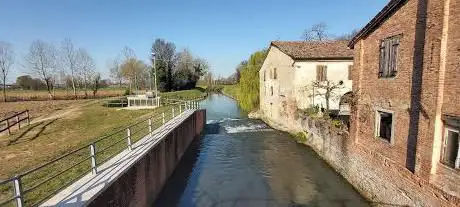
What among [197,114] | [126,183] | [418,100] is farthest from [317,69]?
[126,183]

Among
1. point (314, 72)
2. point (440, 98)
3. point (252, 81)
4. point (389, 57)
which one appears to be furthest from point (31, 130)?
point (252, 81)

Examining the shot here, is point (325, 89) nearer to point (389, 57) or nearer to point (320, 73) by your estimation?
point (320, 73)

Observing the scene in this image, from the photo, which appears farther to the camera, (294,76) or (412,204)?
(294,76)

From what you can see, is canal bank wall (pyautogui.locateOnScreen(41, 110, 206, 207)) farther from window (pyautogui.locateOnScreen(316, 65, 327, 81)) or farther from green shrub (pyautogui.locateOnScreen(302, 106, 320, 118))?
window (pyautogui.locateOnScreen(316, 65, 327, 81))

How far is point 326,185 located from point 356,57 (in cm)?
539

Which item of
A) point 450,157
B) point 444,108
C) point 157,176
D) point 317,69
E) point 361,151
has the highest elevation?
point 317,69

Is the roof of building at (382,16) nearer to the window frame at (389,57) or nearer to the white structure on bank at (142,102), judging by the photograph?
the window frame at (389,57)

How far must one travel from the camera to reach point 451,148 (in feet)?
23.9

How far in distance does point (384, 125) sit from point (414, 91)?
2349 millimetres

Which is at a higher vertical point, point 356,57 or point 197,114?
point 356,57

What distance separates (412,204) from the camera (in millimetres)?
8555

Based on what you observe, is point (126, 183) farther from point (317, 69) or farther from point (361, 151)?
point (317, 69)

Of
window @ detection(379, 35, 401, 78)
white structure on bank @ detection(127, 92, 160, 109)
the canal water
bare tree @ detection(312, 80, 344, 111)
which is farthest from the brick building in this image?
white structure on bank @ detection(127, 92, 160, 109)

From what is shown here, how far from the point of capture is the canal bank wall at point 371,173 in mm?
8047
